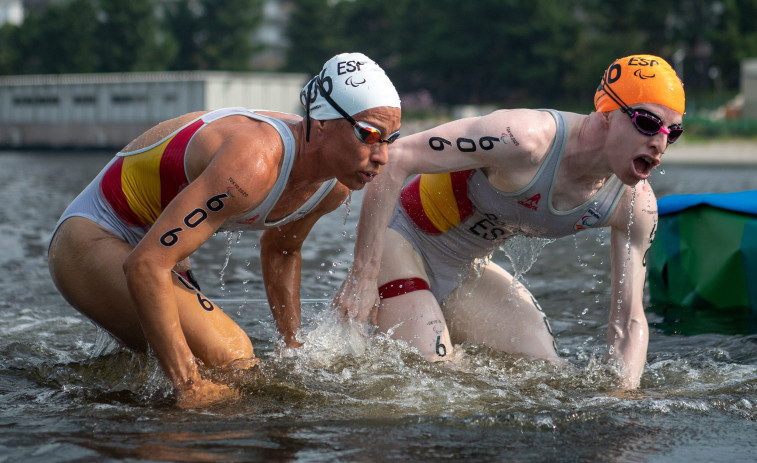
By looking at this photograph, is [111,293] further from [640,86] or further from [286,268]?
[640,86]

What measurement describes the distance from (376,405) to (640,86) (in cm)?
202

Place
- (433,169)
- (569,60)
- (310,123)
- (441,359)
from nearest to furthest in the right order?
(310,123), (433,169), (441,359), (569,60)

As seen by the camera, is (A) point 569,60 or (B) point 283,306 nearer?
(B) point 283,306

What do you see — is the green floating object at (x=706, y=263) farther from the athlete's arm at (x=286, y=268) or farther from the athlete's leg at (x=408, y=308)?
the athlete's arm at (x=286, y=268)

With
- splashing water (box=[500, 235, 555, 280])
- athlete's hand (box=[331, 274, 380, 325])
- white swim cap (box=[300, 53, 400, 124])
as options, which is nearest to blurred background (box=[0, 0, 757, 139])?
splashing water (box=[500, 235, 555, 280])

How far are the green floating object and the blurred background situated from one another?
132 feet

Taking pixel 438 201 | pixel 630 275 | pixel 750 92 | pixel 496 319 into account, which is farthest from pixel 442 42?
pixel 630 275

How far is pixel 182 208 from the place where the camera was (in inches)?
162

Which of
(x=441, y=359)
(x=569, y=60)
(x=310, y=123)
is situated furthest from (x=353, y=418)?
(x=569, y=60)

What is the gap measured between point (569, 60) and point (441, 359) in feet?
193

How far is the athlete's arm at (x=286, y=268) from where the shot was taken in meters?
5.18

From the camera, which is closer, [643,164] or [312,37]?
[643,164]

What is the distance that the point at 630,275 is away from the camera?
209 inches

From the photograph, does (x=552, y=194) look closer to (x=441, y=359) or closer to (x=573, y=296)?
(x=441, y=359)
